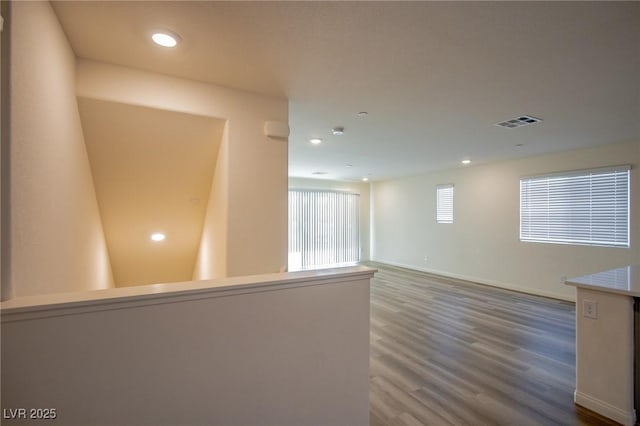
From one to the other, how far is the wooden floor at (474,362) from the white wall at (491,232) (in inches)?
25.2

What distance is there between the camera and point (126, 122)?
2.23m

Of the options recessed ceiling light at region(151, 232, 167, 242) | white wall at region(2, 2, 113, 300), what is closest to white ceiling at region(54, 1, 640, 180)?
white wall at region(2, 2, 113, 300)

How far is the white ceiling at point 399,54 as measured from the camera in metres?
1.50

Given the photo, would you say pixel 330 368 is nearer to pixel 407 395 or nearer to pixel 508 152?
pixel 407 395

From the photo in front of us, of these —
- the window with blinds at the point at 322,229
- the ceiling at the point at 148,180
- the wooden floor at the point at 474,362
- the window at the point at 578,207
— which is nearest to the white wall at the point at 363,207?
the window with blinds at the point at 322,229

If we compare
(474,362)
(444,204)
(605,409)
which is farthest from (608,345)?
(444,204)

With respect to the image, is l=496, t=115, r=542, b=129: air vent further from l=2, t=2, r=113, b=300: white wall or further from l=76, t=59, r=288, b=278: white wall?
l=2, t=2, r=113, b=300: white wall

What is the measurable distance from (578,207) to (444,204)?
98.4 inches

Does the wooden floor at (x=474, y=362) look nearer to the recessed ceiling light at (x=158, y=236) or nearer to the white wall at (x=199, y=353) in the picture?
the white wall at (x=199, y=353)

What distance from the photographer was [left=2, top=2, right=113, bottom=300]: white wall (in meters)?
1.17

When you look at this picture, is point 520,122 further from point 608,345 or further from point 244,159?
point 244,159

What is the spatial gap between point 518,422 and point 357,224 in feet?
23.2

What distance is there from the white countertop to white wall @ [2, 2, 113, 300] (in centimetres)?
328

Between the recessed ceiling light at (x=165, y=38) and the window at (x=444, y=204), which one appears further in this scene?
the window at (x=444, y=204)
